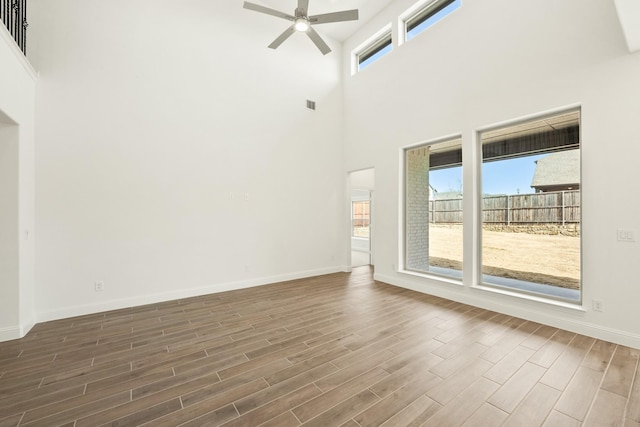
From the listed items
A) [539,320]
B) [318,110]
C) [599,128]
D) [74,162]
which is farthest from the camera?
[318,110]

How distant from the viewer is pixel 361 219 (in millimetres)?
8766

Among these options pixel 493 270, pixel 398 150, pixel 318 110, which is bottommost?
pixel 493 270

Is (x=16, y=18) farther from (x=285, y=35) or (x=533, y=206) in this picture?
(x=533, y=206)

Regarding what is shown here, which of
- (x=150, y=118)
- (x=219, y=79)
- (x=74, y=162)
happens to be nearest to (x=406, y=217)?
(x=219, y=79)

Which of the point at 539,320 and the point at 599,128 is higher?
the point at 599,128

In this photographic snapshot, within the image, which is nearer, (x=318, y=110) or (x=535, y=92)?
(x=535, y=92)

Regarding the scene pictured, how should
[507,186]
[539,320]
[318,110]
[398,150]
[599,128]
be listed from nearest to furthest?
[599,128] < [539,320] < [507,186] < [398,150] < [318,110]

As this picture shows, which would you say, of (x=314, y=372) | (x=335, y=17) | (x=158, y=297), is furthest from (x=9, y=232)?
Answer: (x=335, y=17)

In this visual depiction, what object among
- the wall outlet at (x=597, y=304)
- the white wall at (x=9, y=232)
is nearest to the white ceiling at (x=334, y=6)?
the white wall at (x=9, y=232)

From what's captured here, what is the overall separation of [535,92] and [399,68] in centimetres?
245

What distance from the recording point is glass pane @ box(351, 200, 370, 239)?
843cm

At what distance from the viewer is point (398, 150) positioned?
5180 millimetres

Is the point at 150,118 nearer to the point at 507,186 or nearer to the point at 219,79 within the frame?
the point at 219,79

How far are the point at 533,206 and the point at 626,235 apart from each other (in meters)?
1.01
